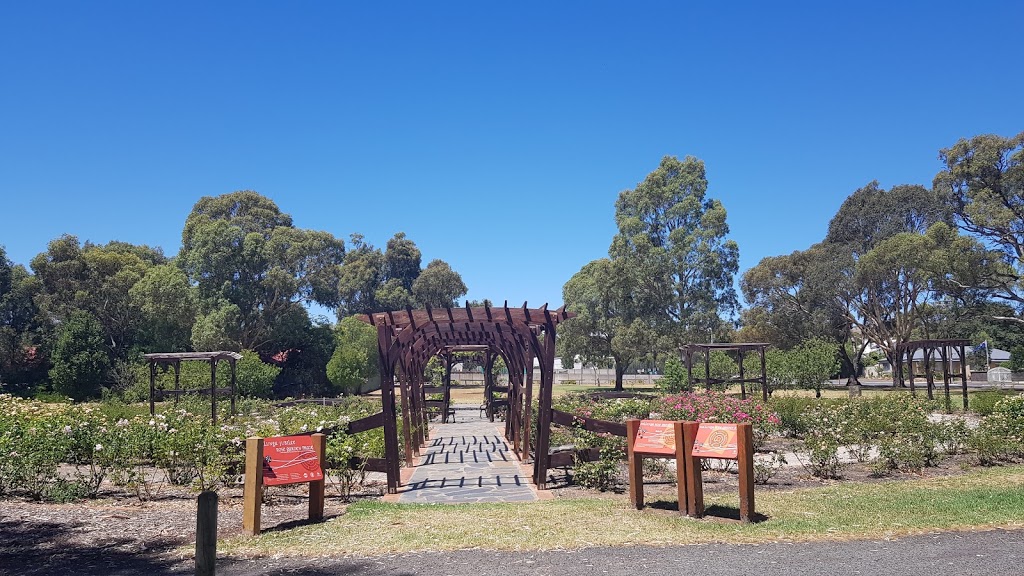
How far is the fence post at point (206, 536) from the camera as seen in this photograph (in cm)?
326

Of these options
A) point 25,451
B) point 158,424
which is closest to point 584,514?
point 158,424

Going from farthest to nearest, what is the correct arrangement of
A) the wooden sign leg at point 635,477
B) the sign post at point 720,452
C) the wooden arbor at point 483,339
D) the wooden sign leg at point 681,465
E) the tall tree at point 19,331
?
the tall tree at point 19,331 < the wooden arbor at point 483,339 < the wooden sign leg at point 635,477 < the wooden sign leg at point 681,465 < the sign post at point 720,452

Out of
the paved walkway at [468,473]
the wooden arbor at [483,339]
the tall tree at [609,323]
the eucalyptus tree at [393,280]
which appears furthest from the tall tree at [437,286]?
the wooden arbor at [483,339]

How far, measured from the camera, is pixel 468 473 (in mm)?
10820

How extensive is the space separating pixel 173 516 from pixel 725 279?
33773mm

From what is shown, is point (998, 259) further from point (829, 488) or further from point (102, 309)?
point (102, 309)

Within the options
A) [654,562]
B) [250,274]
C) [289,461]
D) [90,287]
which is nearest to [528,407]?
[289,461]

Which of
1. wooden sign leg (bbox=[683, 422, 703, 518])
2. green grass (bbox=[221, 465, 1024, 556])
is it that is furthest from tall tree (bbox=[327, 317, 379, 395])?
wooden sign leg (bbox=[683, 422, 703, 518])

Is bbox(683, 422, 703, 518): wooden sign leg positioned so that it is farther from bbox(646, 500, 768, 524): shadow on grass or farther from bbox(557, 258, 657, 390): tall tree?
bbox(557, 258, 657, 390): tall tree

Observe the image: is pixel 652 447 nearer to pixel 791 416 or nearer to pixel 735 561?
pixel 735 561

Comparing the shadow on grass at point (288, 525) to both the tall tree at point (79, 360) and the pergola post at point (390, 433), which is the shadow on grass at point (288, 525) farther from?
the tall tree at point (79, 360)

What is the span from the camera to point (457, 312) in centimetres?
985

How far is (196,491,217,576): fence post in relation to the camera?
3258 mm

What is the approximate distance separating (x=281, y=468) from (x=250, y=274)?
33.3 m
